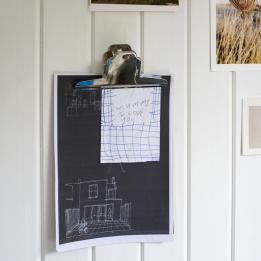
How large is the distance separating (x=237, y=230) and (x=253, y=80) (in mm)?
403

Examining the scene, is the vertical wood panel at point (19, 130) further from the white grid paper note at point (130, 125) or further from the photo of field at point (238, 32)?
the photo of field at point (238, 32)

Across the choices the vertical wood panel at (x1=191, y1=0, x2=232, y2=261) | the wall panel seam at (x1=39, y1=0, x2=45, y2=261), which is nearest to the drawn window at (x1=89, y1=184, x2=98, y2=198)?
the wall panel seam at (x1=39, y1=0, x2=45, y2=261)

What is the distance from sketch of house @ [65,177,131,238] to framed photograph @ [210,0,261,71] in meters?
0.42

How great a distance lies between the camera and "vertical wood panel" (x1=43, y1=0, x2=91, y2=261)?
2.76 feet

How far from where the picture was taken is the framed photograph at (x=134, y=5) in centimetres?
85

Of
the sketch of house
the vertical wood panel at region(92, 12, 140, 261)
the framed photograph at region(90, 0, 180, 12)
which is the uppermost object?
the framed photograph at region(90, 0, 180, 12)

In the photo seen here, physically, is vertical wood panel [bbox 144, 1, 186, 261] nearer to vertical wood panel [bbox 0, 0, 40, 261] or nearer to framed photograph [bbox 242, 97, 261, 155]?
framed photograph [bbox 242, 97, 261, 155]

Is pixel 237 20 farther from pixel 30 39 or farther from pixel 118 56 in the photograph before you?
pixel 30 39

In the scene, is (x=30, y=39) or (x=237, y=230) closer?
(x=30, y=39)

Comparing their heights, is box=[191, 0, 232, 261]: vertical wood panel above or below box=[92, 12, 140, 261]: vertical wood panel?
below

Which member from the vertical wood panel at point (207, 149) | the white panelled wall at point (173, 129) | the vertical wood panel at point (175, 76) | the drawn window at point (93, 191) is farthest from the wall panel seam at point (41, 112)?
the vertical wood panel at point (207, 149)

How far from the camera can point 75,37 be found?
2.79 ft

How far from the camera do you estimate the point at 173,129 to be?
89cm

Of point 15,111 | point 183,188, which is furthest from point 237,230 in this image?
point 15,111
